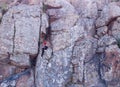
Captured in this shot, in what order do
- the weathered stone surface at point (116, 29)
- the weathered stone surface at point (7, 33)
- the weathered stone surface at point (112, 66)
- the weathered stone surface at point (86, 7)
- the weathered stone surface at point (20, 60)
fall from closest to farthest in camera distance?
the weathered stone surface at point (112, 66)
the weathered stone surface at point (20, 60)
the weathered stone surface at point (116, 29)
the weathered stone surface at point (7, 33)
the weathered stone surface at point (86, 7)

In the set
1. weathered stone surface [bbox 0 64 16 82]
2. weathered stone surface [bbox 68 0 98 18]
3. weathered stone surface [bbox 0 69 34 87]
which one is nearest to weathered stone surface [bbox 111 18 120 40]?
weathered stone surface [bbox 68 0 98 18]

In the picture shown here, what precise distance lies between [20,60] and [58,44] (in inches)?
99.9

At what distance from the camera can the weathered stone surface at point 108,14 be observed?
63.3 feet

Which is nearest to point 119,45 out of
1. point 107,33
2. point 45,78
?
point 107,33

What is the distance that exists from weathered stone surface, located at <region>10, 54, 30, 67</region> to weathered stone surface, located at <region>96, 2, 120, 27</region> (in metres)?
5.07

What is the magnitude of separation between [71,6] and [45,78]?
17.7 feet

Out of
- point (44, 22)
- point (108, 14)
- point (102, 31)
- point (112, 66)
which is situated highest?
point (108, 14)

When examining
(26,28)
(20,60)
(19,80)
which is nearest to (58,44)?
(26,28)

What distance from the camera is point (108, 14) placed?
1953cm

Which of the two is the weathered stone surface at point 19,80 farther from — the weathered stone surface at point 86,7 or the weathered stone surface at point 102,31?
the weathered stone surface at point 86,7

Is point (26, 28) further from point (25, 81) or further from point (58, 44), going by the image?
point (25, 81)

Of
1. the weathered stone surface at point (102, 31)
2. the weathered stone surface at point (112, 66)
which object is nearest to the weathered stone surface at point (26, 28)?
the weathered stone surface at point (102, 31)

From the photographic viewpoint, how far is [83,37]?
1919 centimetres

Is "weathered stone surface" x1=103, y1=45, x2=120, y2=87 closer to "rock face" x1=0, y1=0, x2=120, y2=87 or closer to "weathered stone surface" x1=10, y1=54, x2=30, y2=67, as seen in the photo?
"rock face" x1=0, y1=0, x2=120, y2=87
